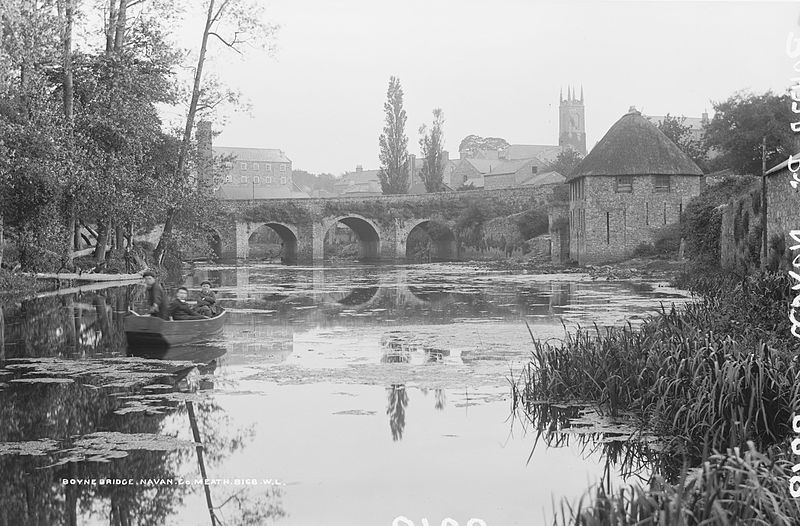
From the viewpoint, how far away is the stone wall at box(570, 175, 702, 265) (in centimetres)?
3706

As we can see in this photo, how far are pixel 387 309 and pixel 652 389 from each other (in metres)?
11.9

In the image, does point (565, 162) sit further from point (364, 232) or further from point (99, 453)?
point (99, 453)

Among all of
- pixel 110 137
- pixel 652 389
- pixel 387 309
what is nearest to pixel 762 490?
pixel 652 389

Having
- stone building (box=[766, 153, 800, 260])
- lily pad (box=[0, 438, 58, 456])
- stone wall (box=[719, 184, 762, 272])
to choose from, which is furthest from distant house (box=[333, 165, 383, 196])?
lily pad (box=[0, 438, 58, 456])

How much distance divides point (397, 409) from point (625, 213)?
30.3 m

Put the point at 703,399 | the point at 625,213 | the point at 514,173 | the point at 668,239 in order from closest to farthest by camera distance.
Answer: the point at 703,399, the point at 668,239, the point at 625,213, the point at 514,173

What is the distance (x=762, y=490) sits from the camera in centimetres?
401

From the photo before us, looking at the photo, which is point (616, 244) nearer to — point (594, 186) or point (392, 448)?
point (594, 186)

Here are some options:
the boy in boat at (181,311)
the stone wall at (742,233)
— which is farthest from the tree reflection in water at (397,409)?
the stone wall at (742,233)

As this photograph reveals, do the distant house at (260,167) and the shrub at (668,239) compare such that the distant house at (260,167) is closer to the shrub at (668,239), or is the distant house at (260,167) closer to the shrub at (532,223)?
the shrub at (532,223)

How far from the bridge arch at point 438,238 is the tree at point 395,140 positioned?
838 cm

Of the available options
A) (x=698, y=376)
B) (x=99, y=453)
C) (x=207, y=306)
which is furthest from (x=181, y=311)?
(x=698, y=376)

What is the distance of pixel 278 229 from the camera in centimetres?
6094

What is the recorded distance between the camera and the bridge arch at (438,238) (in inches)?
2312
